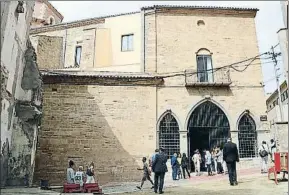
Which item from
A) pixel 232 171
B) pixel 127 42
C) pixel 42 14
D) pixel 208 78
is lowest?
pixel 232 171

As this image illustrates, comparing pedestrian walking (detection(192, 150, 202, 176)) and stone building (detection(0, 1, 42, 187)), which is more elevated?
stone building (detection(0, 1, 42, 187))

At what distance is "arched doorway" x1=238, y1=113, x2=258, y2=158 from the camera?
1989cm

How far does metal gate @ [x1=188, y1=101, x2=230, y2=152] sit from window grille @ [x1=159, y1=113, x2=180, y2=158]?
90cm

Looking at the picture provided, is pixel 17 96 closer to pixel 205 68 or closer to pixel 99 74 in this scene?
pixel 99 74

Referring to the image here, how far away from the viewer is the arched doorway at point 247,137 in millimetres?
19891

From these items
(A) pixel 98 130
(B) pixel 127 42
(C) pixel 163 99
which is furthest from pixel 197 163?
(B) pixel 127 42

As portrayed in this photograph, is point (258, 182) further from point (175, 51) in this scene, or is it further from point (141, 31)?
point (141, 31)

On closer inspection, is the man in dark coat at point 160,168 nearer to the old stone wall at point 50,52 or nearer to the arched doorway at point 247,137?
the arched doorway at point 247,137

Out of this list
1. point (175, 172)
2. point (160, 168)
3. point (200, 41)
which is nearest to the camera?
point (160, 168)

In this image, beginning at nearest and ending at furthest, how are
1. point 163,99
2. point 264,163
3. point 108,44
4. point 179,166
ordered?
point 264,163 → point 179,166 → point 163,99 → point 108,44

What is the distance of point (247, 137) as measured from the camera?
793 inches

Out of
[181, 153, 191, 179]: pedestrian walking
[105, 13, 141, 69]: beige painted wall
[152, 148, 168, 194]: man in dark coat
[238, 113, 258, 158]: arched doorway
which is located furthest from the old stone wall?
[152, 148, 168, 194]: man in dark coat

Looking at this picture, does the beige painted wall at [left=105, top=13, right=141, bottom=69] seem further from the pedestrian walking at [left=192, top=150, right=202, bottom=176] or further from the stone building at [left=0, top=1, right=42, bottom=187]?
the stone building at [left=0, top=1, right=42, bottom=187]

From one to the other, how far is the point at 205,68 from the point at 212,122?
11.0ft
